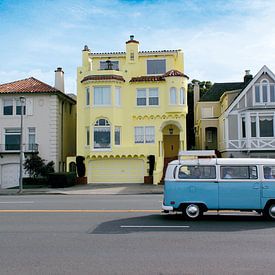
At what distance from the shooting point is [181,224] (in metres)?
11.8

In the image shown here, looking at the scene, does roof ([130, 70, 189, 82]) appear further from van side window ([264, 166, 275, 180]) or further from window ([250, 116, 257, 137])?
van side window ([264, 166, 275, 180])

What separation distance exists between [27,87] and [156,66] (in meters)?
11.1

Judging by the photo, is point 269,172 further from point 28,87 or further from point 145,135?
point 28,87

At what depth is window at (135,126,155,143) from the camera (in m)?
34.7

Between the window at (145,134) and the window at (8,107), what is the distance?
34.8ft

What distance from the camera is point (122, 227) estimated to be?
11.3 meters

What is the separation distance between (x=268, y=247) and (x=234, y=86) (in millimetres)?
38276

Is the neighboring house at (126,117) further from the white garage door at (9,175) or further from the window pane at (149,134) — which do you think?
the white garage door at (9,175)

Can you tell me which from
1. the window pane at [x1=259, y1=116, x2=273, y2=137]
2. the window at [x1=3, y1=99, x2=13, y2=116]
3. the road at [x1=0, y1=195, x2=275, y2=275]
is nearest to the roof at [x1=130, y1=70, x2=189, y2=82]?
the window pane at [x1=259, y1=116, x2=273, y2=137]

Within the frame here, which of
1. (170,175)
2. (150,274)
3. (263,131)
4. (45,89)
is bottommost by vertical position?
(150,274)

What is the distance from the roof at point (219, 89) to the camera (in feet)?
144

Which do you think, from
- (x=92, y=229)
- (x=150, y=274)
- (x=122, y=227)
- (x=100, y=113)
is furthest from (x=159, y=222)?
(x=100, y=113)

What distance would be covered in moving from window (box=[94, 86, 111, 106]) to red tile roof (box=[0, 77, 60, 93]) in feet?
11.0

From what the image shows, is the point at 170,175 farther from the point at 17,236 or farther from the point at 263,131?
the point at 263,131
